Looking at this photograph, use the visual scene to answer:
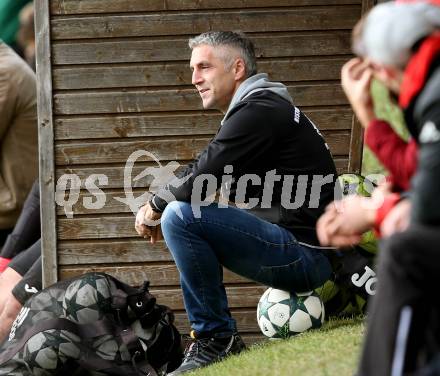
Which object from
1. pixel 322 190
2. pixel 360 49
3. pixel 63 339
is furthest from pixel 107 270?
pixel 360 49

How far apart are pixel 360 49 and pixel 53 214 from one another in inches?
146

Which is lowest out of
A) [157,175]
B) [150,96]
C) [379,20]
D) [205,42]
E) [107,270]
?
[107,270]

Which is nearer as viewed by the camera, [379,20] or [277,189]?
[379,20]

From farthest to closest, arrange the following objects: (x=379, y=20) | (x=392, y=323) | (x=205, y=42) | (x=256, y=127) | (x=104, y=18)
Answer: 1. (x=104, y=18)
2. (x=205, y=42)
3. (x=256, y=127)
4. (x=379, y=20)
5. (x=392, y=323)

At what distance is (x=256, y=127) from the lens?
5.23m

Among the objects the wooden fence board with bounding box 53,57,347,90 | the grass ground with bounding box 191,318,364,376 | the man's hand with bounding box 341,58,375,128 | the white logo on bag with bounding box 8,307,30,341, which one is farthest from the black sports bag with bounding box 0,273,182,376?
the man's hand with bounding box 341,58,375,128

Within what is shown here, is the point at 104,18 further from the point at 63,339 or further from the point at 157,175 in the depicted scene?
the point at 63,339

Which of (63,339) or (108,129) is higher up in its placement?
(108,129)

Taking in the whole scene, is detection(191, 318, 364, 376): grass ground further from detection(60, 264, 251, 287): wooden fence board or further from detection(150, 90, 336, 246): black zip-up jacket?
detection(60, 264, 251, 287): wooden fence board

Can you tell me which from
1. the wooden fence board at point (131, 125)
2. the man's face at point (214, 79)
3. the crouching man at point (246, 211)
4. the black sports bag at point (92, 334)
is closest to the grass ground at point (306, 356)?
the crouching man at point (246, 211)

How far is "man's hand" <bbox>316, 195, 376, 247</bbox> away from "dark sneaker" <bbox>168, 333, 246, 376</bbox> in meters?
1.92

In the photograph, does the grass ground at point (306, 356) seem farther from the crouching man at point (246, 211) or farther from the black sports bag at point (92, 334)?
the black sports bag at point (92, 334)

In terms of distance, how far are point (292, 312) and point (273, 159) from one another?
0.82 m

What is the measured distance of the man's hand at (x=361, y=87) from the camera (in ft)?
11.3
